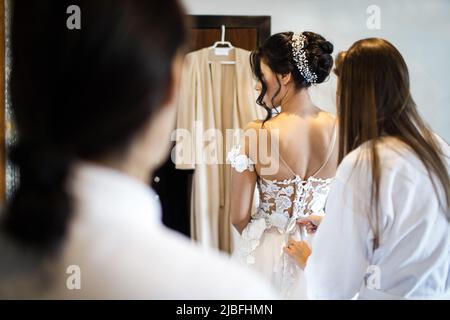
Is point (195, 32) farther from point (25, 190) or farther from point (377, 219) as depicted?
point (25, 190)

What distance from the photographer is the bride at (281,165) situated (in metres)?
1.02

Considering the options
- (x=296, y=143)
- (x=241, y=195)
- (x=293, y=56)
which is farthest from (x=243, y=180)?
(x=293, y=56)

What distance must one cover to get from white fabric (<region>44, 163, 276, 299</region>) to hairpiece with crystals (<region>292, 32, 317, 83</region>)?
710 millimetres

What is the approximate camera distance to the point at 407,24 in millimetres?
907

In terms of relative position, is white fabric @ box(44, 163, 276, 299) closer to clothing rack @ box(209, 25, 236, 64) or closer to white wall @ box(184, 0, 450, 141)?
white wall @ box(184, 0, 450, 141)

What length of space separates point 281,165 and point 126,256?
725 mm

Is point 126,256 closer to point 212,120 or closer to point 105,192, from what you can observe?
point 105,192

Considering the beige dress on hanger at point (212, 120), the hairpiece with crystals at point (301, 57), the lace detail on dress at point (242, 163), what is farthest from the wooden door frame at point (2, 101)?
the hairpiece with crystals at point (301, 57)

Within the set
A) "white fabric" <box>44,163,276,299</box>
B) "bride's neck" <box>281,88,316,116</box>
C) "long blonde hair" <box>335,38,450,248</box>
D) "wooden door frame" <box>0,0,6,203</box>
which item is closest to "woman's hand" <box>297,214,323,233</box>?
"bride's neck" <box>281,88,316,116</box>

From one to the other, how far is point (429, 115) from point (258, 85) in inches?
13.7

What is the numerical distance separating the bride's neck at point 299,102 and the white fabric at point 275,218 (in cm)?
13

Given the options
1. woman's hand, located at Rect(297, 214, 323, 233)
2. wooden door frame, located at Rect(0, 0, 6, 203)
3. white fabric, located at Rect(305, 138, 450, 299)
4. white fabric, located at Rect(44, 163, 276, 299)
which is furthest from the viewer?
woman's hand, located at Rect(297, 214, 323, 233)

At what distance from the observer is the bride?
3.34ft
